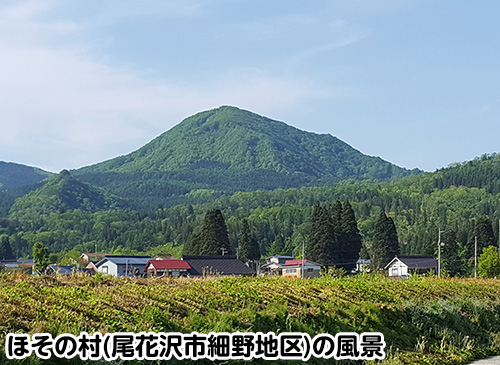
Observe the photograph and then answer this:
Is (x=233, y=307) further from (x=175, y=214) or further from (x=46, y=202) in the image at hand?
(x=46, y=202)

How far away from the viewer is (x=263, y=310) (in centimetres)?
1070

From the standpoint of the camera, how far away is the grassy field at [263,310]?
823 cm

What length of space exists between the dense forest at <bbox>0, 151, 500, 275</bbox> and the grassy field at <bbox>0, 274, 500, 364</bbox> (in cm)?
5112

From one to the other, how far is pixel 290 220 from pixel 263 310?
103 m

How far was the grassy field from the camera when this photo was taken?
27.0 ft

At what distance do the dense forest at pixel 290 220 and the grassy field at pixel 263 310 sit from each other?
51119 mm

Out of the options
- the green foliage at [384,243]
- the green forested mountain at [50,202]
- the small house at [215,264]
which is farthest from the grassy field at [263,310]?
the green forested mountain at [50,202]

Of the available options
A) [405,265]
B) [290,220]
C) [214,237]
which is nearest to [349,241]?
[405,265]

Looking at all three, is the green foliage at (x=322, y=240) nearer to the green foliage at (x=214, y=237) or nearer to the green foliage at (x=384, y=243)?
the green foliage at (x=384, y=243)

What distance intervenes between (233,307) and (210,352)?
2.06 m

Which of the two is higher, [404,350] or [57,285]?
[57,285]

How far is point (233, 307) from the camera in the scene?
10.4 m

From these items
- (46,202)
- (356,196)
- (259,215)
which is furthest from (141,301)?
(46,202)

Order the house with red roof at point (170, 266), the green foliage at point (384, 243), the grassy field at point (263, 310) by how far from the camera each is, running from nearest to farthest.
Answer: the grassy field at point (263, 310), the house with red roof at point (170, 266), the green foliage at point (384, 243)
